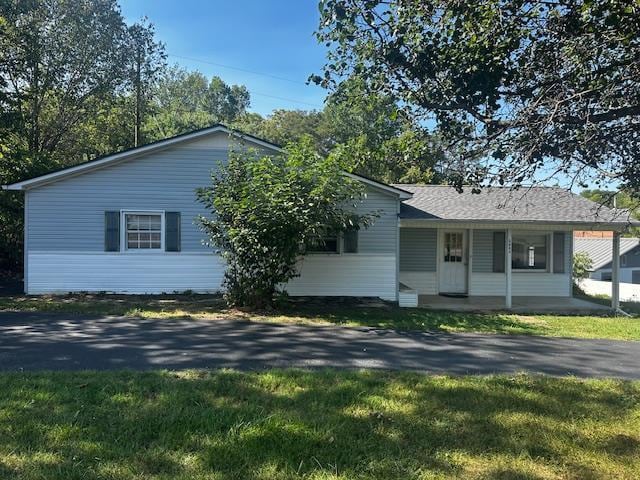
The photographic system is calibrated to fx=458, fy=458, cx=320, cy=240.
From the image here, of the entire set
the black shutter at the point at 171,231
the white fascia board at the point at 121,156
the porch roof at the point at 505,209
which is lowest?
the black shutter at the point at 171,231

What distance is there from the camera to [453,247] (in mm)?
14641

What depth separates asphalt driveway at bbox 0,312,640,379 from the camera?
5855 millimetres

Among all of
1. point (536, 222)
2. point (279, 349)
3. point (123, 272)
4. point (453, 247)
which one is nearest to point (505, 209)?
point (536, 222)

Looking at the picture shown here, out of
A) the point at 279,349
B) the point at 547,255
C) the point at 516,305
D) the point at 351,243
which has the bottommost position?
the point at 516,305

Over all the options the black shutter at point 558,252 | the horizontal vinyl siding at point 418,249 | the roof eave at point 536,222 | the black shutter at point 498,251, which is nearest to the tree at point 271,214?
Result: the roof eave at point 536,222

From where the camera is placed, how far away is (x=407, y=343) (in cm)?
740

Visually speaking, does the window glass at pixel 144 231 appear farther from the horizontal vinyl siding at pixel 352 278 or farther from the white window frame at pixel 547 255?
the white window frame at pixel 547 255

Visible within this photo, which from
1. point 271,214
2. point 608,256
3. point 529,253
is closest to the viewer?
point 271,214

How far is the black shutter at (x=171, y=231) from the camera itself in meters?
12.6

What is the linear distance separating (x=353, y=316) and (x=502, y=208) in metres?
5.48

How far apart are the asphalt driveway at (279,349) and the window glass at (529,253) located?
6620 millimetres

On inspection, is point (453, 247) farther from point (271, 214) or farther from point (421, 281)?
point (271, 214)

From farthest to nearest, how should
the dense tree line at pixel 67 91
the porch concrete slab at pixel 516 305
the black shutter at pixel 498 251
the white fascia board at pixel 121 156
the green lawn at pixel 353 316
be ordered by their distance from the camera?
the dense tree line at pixel 67 91 → the black shutter at pixel 498 251 → the white fascia board at pixel 121 156 → the porch concrete slab at pixel 516 305 → the green lawn at pixel 353 316

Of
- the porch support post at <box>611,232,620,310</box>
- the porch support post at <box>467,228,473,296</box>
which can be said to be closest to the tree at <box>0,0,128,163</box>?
the porch support post at <box>467,228,473,296</box>
